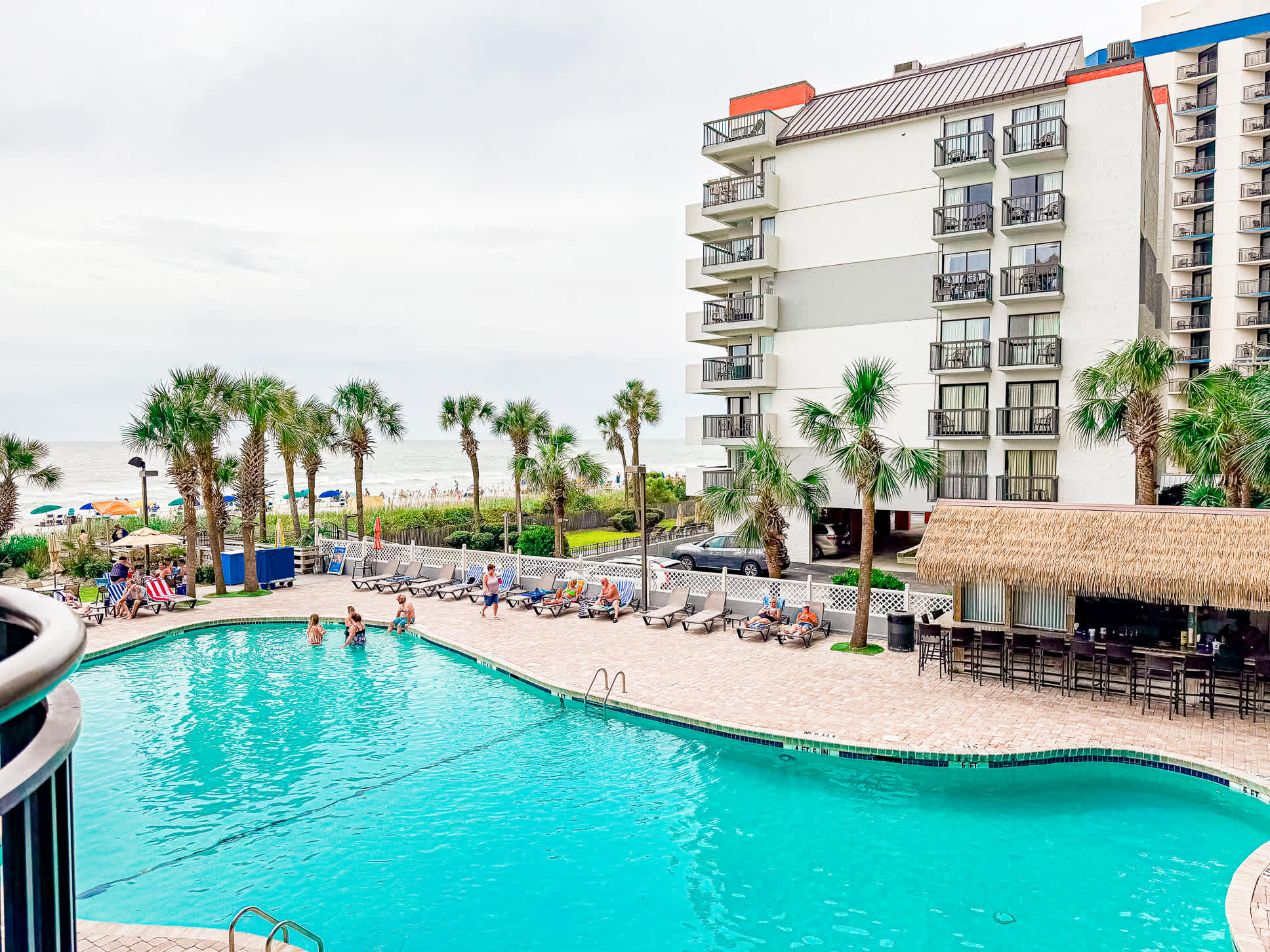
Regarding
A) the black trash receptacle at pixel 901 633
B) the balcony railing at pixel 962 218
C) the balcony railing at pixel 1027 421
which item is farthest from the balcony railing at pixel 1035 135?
the black trash receptacle at pixel 901 633

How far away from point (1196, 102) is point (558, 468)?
164 ft

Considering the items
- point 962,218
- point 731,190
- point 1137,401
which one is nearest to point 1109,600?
point 1137,401

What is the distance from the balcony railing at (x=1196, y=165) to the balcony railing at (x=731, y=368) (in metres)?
38.2

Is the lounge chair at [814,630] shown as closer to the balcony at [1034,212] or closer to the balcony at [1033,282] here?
the balcony at [1033,282]

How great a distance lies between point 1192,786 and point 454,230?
6817cm

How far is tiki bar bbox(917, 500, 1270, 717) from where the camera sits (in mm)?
13570

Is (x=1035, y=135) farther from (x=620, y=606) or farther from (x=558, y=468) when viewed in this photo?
(x=620, y=606)

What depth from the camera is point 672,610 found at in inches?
835

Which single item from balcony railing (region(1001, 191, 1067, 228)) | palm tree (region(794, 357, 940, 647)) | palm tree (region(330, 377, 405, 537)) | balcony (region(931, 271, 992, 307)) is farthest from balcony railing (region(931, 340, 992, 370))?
palm tree (region(330, 377, 405, 537))

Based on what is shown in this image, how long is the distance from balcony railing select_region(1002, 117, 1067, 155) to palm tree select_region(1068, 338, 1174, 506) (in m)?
10.3

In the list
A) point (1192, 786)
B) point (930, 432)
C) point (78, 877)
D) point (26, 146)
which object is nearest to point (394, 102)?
point (26, 146)

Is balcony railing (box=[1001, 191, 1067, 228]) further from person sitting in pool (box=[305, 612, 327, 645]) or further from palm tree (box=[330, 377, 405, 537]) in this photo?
palm tree (box=[330, 377, 405, 537])

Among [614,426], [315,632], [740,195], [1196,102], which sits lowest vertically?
[315,632]

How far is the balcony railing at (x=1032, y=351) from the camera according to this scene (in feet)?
85.8
